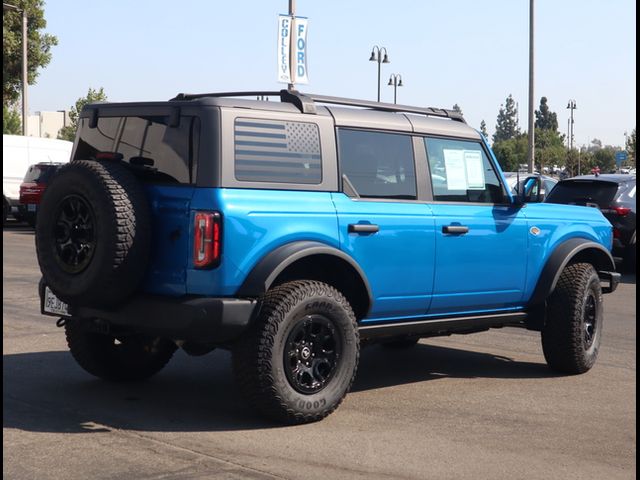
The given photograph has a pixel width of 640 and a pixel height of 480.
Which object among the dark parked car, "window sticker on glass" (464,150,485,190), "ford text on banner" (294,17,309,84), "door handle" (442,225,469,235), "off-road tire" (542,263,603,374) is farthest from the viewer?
the dark parked car

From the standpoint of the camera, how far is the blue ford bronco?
618cm

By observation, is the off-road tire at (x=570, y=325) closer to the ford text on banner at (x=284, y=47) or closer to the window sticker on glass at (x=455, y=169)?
the window sticker on glass at (x=455, y=169)

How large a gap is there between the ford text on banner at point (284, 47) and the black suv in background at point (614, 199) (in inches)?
243

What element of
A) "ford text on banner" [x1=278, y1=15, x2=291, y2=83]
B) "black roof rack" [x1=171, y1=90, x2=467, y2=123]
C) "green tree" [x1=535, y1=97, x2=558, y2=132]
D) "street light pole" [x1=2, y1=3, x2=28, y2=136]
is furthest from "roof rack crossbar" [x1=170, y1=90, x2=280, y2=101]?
"green tree" [x1=535, y1=97, x2=558, y2=132]

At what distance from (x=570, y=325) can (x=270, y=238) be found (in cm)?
297

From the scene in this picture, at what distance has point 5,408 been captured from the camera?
666cm

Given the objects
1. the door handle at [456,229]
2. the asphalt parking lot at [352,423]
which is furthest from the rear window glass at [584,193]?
the door handle at [456,229]

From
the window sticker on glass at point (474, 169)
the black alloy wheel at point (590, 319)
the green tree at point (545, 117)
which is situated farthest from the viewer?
the green tree at point (545, 117)

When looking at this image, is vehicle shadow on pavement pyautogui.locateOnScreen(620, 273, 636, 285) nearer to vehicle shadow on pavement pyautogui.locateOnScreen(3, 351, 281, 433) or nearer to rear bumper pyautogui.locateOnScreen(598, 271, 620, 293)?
rear bumper pyautogui.locateOnScreen(598, 271, 620, 293)

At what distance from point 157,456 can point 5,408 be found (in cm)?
155

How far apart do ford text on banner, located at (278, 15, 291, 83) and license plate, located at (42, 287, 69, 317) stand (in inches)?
566

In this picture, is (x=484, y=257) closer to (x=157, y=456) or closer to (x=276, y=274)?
(x=276, y=274)

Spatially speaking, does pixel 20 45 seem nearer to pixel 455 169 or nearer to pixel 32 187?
pixel 32 187

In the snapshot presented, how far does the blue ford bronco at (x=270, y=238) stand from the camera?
6.18m
